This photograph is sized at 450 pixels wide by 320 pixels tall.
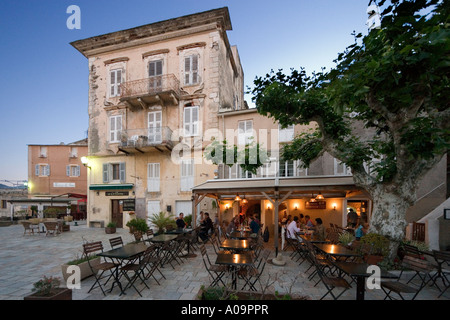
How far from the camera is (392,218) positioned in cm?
582

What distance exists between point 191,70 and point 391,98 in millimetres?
11987

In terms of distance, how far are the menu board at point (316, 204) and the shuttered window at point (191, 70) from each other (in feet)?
34.7

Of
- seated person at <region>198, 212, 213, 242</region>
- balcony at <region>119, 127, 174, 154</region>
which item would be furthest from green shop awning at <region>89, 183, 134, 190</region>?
seated person at <region>198, 212, 213, 242</region>

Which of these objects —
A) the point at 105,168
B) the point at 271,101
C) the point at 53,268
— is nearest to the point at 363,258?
the point at 271,101

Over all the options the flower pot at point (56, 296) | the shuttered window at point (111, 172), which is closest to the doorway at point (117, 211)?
the shuttered window at point (111, 172)

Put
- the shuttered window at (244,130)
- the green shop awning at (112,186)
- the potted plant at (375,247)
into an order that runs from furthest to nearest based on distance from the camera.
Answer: the green shop awning at (112,186), the shuttered window at (244,130), the potted plant at (375,247)

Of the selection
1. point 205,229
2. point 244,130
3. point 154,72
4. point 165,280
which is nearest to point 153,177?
point 205,229

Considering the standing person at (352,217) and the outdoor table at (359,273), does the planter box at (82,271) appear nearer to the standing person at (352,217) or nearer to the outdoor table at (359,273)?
the outdoor table at (359,273)

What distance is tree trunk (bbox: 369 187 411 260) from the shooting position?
5762 mm

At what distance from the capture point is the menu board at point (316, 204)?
12.5 meters

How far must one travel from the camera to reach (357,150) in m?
6.51

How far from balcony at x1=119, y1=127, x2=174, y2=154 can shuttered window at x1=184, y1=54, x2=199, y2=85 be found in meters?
3.61

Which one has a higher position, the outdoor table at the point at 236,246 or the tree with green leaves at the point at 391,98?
the tree with green leaves at the point at 391,98
